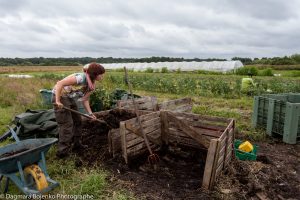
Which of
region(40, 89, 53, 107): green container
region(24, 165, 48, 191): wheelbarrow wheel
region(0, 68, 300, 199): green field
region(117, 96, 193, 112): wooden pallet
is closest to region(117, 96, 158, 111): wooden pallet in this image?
region(117, 96, 193, 112): wooden pallet

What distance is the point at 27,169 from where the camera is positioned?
396 cm

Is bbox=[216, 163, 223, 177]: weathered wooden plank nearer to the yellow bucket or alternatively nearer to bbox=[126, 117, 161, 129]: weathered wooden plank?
the yellow bucket

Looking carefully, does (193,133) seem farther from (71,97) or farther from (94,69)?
(71,97)

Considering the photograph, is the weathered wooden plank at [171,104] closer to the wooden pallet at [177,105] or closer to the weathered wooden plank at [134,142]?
the wooden pallet at [177,105]

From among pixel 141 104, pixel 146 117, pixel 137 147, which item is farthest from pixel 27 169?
pixel 141 104

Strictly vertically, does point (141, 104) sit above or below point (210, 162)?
above

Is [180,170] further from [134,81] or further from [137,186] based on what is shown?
[134,81]

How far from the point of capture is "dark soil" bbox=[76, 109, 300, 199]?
411 cm

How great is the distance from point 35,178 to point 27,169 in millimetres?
218

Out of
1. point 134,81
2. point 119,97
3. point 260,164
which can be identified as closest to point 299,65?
point 134,81

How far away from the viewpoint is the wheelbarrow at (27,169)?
3693 mm

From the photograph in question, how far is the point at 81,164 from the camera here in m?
5.09

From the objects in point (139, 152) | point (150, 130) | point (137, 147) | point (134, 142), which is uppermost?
point (150, 130)

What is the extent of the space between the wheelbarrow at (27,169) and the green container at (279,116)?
4870 millimetres
